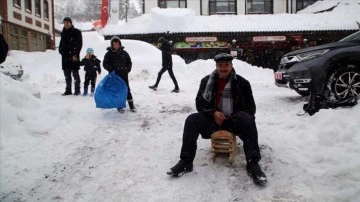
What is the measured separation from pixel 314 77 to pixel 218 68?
3.24 meters

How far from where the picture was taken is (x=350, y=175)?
3209 mm

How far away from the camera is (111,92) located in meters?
6.12

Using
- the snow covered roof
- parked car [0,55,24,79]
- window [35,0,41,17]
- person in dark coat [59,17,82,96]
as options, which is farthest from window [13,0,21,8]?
person in dark coat [59,17,82,96]

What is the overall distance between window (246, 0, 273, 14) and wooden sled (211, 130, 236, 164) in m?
27.4

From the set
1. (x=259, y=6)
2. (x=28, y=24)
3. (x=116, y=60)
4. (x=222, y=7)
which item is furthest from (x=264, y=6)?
(x=116, y=60)

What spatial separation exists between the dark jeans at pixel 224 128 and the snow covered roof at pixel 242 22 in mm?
20821

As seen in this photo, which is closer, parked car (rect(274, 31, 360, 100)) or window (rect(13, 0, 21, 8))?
parked car (rect(274, 31, 360, 100))

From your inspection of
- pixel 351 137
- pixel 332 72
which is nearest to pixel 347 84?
pixel 332 72

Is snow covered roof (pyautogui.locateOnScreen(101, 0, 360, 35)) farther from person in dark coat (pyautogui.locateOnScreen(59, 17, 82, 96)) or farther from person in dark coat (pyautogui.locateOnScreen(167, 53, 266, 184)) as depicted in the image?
person in dark coat (pyautogui.locateOnScreen(167, 53, 266, 184))

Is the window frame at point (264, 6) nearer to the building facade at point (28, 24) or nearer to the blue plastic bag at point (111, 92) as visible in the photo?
the building facade at point (28, 24)

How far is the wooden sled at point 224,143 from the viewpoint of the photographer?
366 centimetres

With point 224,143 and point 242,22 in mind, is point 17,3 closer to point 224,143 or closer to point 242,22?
point 242,22

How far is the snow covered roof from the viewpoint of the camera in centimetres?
2386

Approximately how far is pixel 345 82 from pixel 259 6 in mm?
25003
